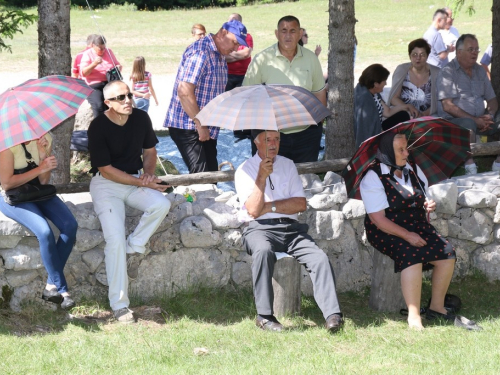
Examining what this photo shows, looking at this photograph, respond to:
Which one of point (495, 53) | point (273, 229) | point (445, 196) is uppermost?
point (495, 53)

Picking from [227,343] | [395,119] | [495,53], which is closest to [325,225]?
[227,343]

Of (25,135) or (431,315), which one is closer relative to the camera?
(25,135)

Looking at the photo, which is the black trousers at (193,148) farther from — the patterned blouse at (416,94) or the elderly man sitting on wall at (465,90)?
the elderly man sitting on wall at (465,90)

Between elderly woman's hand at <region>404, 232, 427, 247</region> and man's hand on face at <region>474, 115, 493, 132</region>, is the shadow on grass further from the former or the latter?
man's hand on face at <region>474, 115, 493, 132</region>

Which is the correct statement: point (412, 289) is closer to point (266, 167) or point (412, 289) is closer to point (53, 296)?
point (266, 167)

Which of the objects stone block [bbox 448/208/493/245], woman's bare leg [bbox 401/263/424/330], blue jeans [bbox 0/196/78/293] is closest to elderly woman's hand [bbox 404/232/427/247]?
woman's bare leg [bbox 401/263/424/330]

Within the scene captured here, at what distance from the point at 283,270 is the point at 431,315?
1163mm

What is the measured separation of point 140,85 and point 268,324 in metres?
7.56

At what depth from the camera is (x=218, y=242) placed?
6324 mm

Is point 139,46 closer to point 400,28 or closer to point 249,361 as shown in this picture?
point 400,28

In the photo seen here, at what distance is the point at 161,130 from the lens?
41.1 feet

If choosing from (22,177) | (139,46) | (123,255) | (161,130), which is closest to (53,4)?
(22,177)

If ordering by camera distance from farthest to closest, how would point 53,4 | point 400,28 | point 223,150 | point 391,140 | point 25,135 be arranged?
1. point 400,28
2. point 223,150
3. point 53,4
4. point 391,140
5. point 25,135

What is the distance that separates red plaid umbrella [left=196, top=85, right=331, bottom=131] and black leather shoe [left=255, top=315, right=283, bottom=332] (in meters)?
1.36
